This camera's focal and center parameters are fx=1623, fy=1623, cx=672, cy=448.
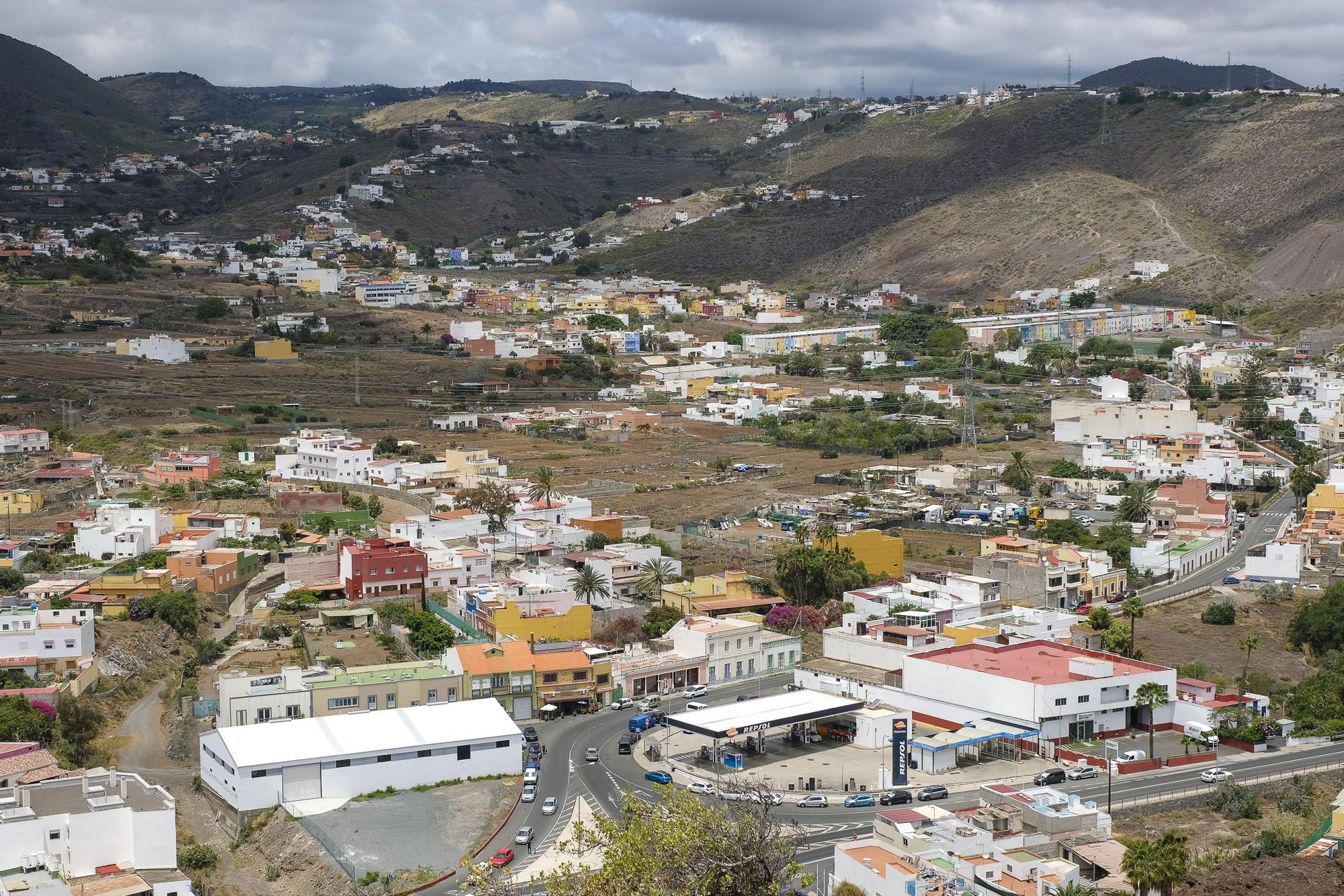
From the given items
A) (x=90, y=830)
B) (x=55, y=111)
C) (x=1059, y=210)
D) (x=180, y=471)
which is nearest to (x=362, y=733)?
(x=90, y=830)

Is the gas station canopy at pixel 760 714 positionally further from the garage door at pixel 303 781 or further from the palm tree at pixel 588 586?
the palm tree at pixel 588 586

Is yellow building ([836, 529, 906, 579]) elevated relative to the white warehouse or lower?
elevated

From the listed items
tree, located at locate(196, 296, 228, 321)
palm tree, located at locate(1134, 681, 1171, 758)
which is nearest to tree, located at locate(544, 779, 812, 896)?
palm tree, located at locate(1134, 681, 1171, 758)

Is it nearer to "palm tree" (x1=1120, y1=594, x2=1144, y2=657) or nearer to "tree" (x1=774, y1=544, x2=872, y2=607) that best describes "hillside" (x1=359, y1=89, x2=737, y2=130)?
"tree" (x1=774, y1=544, x2=872, y2=607)

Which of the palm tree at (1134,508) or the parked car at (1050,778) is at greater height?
the palm tree at (1134,508)

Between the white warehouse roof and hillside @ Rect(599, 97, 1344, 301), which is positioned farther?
hillside @ Rect(599, 97, 1344, 301)

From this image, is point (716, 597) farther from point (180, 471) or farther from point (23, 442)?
point (23, 442)

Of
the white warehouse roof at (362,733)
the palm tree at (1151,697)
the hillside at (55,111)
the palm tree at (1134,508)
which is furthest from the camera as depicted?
the hillside at (55,111)

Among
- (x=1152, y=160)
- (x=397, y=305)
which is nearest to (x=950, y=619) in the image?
(x=397, y=305)

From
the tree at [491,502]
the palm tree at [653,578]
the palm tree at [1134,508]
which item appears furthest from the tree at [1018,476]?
the palm tree at [653,578]
